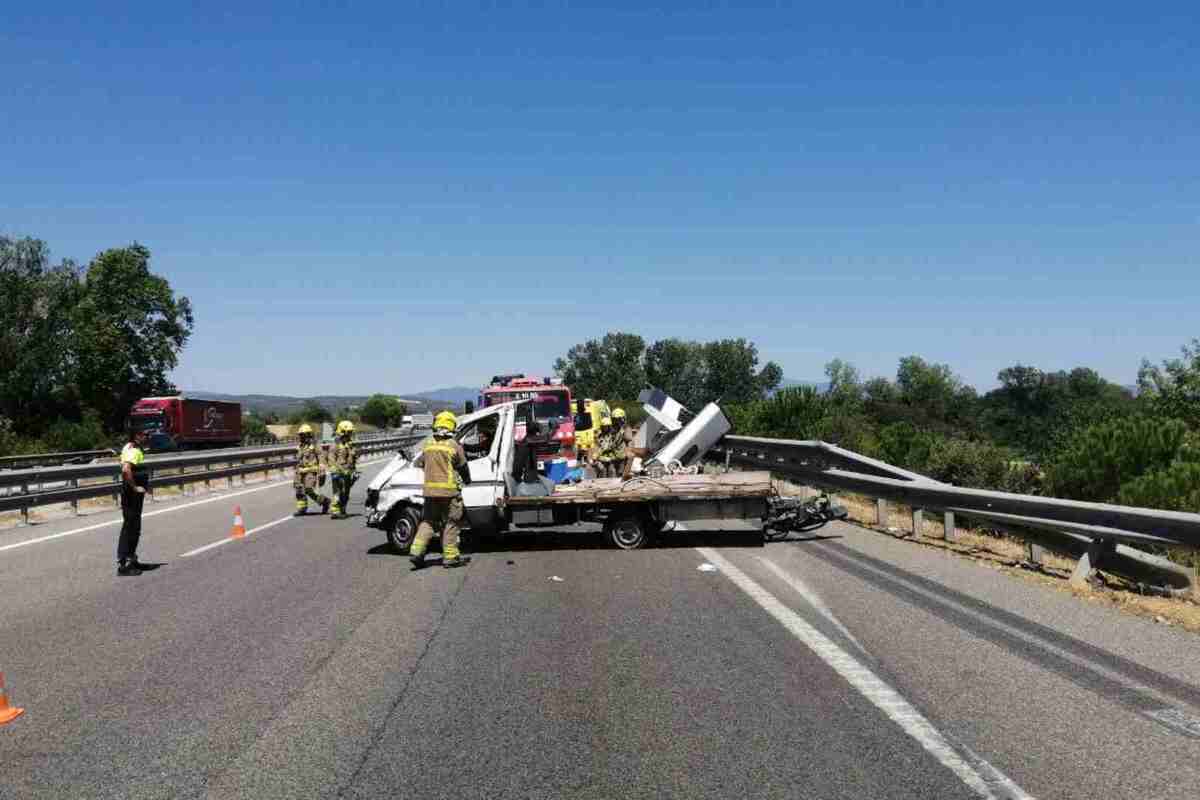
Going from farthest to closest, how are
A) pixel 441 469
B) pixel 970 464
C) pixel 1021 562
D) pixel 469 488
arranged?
1. pixel 970 464
2. pixel 469 488
3. pixel 441 469
4. pixel 1021 562

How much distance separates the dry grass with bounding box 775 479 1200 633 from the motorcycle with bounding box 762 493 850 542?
95 cm

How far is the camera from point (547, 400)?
898 inches

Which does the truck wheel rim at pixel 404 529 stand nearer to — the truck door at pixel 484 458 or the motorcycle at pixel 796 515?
the truck door at pixel 484 458

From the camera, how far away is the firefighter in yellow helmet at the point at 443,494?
37.1ft

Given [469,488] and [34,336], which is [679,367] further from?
[469,488]

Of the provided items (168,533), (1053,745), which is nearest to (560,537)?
(168,533)

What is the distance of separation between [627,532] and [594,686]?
6656 millimetres

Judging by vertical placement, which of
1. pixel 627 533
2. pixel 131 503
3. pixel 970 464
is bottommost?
pixel 627 533

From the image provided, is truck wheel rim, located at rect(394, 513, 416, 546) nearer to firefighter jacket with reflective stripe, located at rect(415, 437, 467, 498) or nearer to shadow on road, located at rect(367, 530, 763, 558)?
shadow on road, located at rect(367, 530, 763, 558)

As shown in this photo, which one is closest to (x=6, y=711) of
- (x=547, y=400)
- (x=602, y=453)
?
(x=602, y=453)

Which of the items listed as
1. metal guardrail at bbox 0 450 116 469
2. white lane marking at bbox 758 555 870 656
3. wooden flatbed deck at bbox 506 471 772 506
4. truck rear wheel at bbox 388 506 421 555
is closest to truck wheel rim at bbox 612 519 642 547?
wooden flatbed deck at bbox 506 471 772 506

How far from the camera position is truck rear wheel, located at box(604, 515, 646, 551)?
500 inches

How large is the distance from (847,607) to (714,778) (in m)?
4.20

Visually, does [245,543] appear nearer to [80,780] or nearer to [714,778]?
[80,780]
